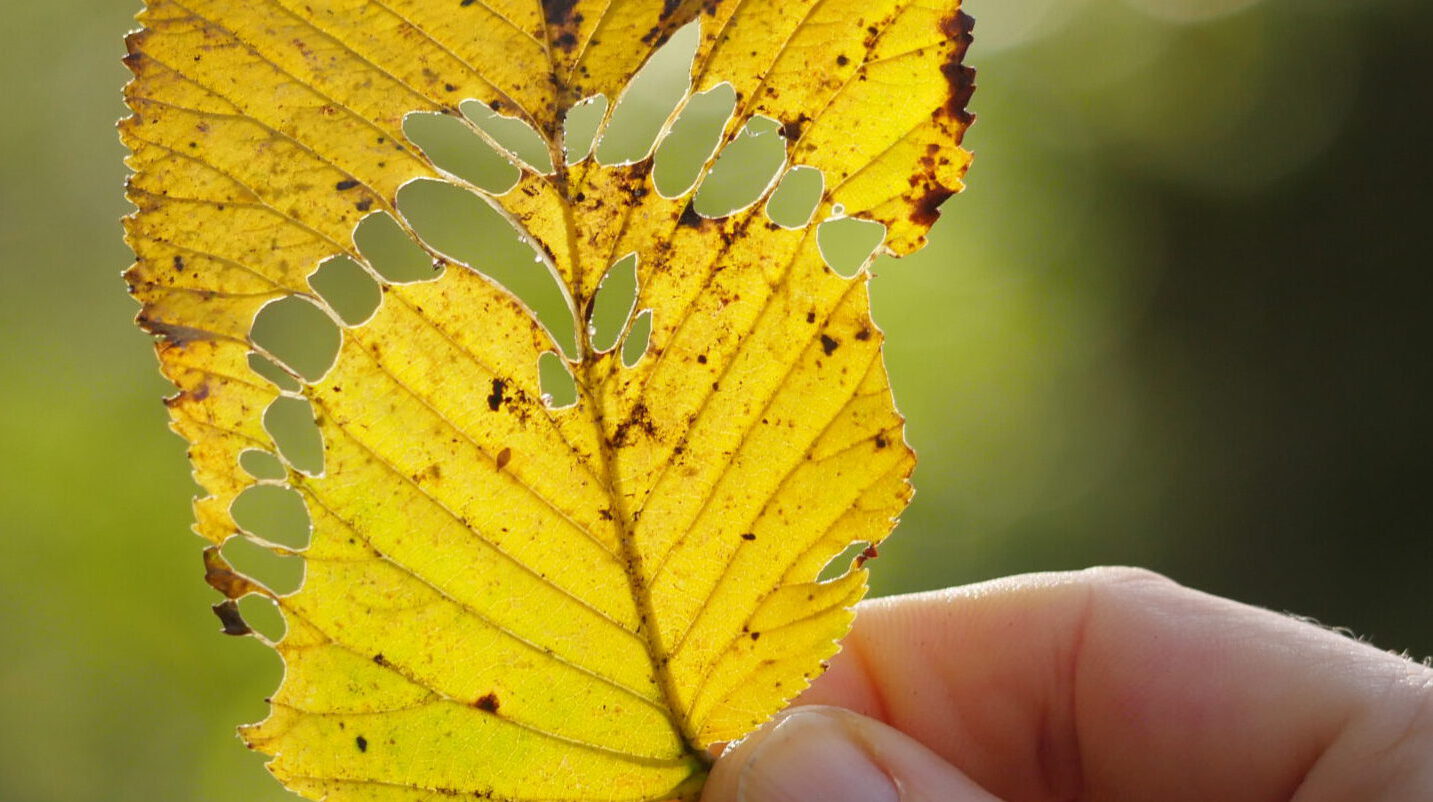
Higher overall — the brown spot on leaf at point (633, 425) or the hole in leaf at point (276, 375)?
the hole in leaf at point (276, 375)

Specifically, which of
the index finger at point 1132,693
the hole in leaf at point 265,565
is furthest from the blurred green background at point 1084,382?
the index finger at point 1132,693

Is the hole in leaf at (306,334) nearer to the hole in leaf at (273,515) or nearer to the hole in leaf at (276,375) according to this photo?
the hole in leaf at (273,515)

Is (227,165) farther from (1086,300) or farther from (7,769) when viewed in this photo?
(1086,300)

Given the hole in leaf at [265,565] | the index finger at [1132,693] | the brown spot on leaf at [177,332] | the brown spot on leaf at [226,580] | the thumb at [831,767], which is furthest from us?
the hole in leaf at [265,565]

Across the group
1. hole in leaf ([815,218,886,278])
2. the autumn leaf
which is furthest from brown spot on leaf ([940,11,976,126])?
hole in leaf ([815,218,886,278])

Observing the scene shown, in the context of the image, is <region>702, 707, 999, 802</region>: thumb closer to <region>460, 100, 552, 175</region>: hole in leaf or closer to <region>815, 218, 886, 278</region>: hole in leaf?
<region>460, 100, 552, 175</region>: hole in leaf

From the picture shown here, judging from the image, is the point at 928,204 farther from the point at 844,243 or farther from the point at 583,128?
the point at 844,243

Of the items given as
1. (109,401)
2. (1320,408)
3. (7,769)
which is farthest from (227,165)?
(1320,408)

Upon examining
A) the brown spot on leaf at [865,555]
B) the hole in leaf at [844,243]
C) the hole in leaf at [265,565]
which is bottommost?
the hole in leaf at [265,565]
